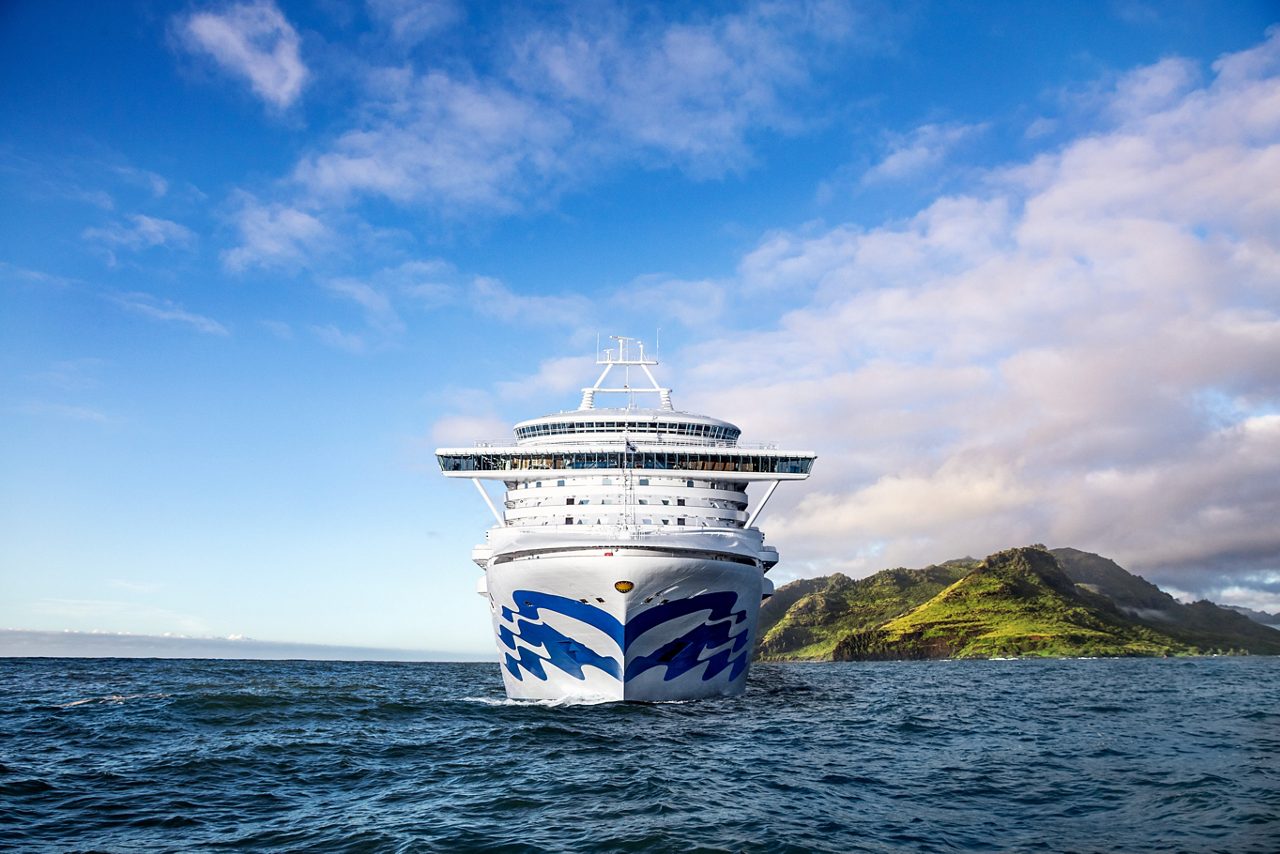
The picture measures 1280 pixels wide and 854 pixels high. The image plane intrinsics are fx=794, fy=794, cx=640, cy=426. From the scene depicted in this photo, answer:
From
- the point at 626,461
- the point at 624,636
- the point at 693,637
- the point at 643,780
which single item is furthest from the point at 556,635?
the point at 643,780

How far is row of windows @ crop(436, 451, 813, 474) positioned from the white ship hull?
23.3 ft

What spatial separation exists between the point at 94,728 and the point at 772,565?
3048 cm

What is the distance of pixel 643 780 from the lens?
18.5 meters

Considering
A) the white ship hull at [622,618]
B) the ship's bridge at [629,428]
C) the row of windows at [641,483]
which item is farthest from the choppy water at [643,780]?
the ship's bridge at [629,428]

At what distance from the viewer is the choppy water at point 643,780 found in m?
14.2

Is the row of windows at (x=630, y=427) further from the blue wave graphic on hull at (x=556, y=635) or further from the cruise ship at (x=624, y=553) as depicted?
the blue wave graphic on hull at (x=556, y=635)

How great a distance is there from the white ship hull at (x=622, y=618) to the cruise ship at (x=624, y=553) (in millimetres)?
54

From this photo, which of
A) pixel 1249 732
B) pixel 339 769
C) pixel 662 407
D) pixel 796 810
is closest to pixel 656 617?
pixel 339 769

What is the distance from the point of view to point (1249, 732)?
88.5 feet

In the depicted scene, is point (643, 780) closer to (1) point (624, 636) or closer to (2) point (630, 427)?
(1) point (624, 636)

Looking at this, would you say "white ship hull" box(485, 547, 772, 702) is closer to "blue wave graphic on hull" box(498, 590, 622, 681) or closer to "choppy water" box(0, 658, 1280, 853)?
"blue wave graphic on hull" box(498, 590, 622, 681)

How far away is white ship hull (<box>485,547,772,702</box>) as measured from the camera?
97.4 feet

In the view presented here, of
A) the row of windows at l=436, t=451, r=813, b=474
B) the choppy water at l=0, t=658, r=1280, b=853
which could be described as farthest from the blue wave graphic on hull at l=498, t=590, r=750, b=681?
the row of windows at l=436, t=451, r=813, b=474

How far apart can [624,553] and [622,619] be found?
96.0 inches
